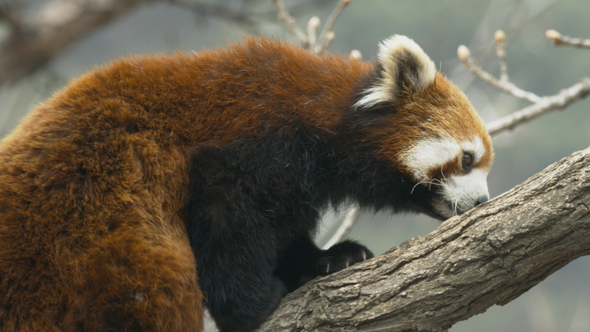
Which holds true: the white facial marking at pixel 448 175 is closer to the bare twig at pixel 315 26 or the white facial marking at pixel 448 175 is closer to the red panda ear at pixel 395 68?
the red panda ear at pixel 395 68

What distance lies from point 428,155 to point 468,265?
77cm

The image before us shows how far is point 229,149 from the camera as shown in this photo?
9.18 feet

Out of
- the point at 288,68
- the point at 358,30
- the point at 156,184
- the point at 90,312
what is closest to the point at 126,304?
the point at 90,312

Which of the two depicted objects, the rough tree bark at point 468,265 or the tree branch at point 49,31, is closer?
the rough tree bark at point 468,265

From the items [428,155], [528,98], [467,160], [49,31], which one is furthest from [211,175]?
[49,31]

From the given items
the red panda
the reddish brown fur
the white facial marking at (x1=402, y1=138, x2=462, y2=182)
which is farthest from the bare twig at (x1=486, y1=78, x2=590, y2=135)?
the reddish brown fur

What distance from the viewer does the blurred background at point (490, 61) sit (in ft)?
21.6

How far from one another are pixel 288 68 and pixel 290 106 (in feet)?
0.84

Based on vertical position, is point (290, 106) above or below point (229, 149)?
above

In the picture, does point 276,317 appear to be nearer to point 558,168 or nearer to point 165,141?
point 165,141

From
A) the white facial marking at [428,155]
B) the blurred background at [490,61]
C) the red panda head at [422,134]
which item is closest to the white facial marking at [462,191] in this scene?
the red panda head at [422,134]

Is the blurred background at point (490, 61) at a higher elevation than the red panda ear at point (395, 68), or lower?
higher

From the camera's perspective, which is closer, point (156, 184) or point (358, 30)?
point (156, 184)

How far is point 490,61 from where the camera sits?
26.0ft
